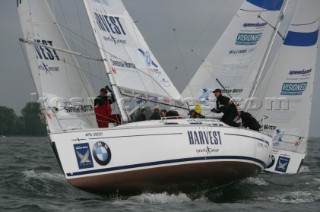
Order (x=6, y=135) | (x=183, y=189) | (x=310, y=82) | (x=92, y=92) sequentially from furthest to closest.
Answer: (x=6, y=135) → (x=310, y=82) → (x=92, y=92) → (x=183, y=189)

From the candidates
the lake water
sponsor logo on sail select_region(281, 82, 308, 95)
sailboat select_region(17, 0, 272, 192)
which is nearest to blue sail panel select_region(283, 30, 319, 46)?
sponsor logo on sail select_region(281, 82, 308, 95)

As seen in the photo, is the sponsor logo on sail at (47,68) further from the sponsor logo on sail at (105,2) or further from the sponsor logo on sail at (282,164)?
the sponsor logo on sail at (282,164)

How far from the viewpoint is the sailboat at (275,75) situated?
21766mm

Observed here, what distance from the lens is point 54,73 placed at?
1689 centimetres

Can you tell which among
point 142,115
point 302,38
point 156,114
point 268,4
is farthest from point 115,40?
point 268,4

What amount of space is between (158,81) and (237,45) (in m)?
8.04

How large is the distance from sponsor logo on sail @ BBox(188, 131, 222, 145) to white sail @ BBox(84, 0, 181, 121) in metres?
1.64

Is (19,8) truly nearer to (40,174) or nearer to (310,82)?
(40,174)

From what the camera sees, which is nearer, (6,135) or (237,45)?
(237,45)

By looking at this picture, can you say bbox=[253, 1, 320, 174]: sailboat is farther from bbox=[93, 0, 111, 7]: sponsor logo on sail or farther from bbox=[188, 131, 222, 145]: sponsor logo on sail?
bbox=[93, 0, 111, 7]: sponsor logo on sail

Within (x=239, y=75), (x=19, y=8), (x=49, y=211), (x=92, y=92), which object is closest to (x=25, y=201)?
(x=49, y=211)

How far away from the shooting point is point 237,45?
2283 centimetres

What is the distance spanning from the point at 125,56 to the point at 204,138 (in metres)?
2.67

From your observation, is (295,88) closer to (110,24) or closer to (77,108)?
(77,108)
